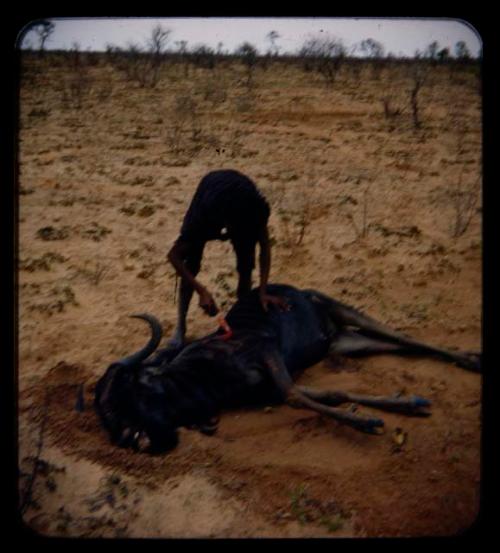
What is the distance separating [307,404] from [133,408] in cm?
99

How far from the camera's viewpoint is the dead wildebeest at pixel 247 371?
346 centimetres

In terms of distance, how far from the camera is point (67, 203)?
22.7ft

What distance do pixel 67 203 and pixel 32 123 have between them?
10.8ft

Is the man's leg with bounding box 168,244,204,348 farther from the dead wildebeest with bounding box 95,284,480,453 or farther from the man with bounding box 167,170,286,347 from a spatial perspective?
the dead wildebeest with bounding box 95,284,480,453

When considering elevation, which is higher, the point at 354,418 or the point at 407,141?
the point at 407,141

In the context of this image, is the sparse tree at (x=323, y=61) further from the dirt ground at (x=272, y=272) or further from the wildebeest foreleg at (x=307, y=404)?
the wildebeest foreleg at (x=307, y=404)

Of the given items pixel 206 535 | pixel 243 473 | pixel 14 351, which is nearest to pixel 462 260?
pixel 243 473

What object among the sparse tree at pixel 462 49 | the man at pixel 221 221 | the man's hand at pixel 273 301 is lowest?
the man's hand at pixel 273 301

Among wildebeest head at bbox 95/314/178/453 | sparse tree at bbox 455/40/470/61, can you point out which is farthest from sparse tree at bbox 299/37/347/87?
wildebeest head at bbox 95/314/178/453

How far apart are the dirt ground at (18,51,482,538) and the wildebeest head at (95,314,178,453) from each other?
0.12 m

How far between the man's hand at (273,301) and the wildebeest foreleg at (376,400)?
1.92 ft

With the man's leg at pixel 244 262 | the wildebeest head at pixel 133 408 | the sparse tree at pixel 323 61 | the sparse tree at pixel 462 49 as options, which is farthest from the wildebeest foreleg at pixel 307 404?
the sparse tree at pixel 323 61

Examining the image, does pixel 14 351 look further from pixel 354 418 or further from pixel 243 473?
pixel 354 418

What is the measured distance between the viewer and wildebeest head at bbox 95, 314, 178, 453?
3.40m
